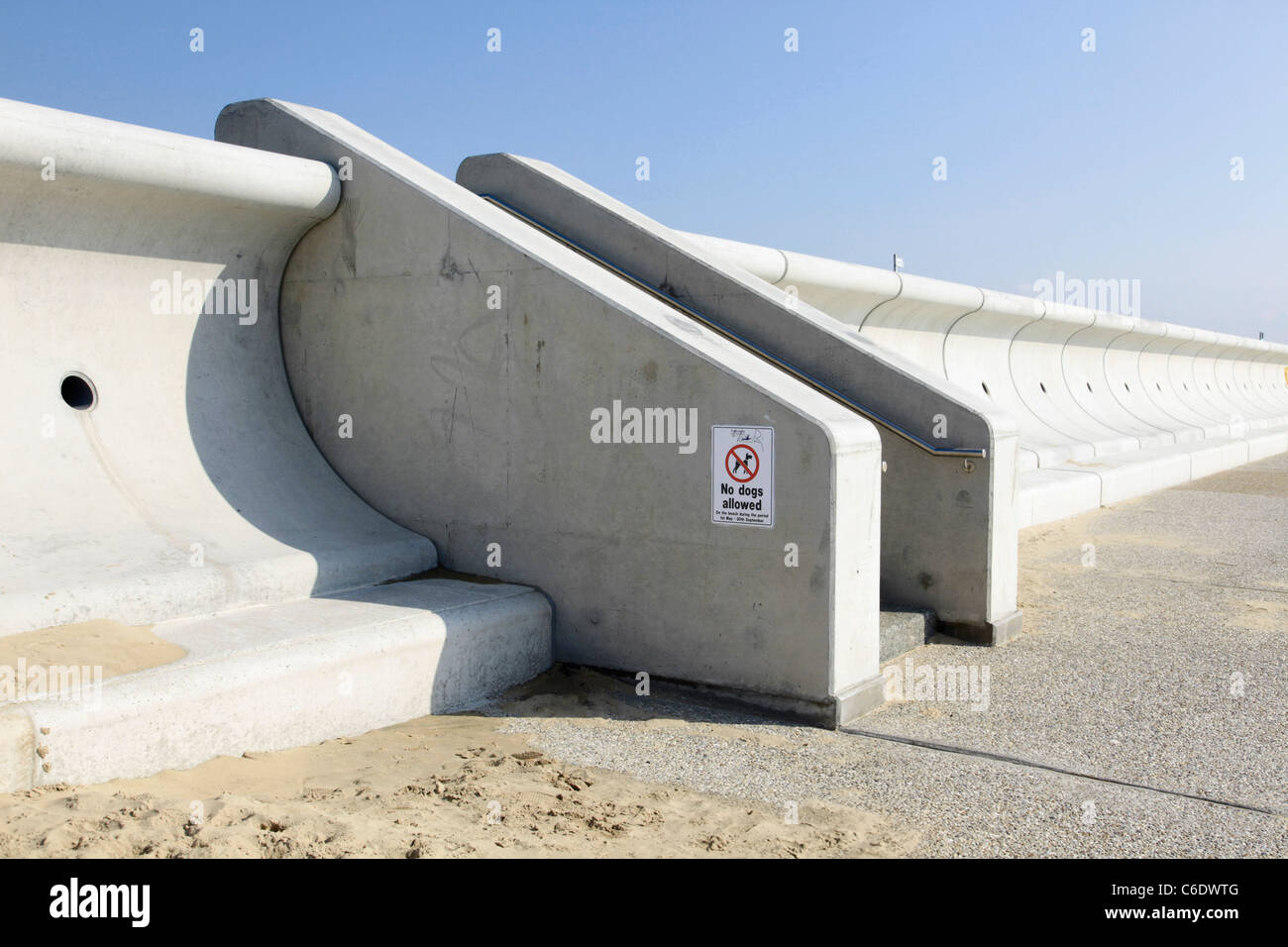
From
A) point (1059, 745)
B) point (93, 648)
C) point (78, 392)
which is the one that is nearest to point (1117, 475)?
point (1059, 745)

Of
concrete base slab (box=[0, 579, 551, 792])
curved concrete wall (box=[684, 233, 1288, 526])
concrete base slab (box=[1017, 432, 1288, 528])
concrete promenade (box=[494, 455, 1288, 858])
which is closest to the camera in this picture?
concrete base slab (box=[0, 579, 551, 792])

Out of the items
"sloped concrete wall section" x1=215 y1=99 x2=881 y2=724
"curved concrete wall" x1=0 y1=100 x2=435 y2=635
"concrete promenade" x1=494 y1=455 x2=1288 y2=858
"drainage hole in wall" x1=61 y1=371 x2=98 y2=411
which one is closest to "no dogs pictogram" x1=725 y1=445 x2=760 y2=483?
"sloped concrete wall section" x1=215 y1=99 x2=881 y2=724

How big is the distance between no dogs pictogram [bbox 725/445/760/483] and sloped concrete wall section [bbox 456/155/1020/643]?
189cm

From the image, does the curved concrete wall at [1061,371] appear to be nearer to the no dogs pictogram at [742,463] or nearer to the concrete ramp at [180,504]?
the no dogs pictogram at [742,463]

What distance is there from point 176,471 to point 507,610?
2.28 metres

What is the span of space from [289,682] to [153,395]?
8.89 feet

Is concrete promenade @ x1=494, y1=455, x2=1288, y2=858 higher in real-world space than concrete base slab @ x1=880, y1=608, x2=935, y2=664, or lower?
lower

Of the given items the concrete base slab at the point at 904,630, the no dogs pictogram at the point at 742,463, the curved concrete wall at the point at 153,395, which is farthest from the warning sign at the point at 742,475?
the curved concrete wall at the point at 153,395

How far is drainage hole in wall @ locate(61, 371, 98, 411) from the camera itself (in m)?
6.67

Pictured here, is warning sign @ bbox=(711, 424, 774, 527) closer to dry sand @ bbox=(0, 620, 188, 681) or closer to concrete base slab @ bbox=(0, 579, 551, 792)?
concrete base slab @ bbox=(0, 579, 551, 792)

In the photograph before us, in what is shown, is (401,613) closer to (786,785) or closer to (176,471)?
(176,471)

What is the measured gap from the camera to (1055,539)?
12430mm

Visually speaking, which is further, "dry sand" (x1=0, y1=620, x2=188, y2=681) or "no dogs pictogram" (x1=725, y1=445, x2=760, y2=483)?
"no dogs pictogram" (x1=725, y1=445, x2=760, y2=483)

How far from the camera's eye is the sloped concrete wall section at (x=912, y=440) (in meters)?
7.67
